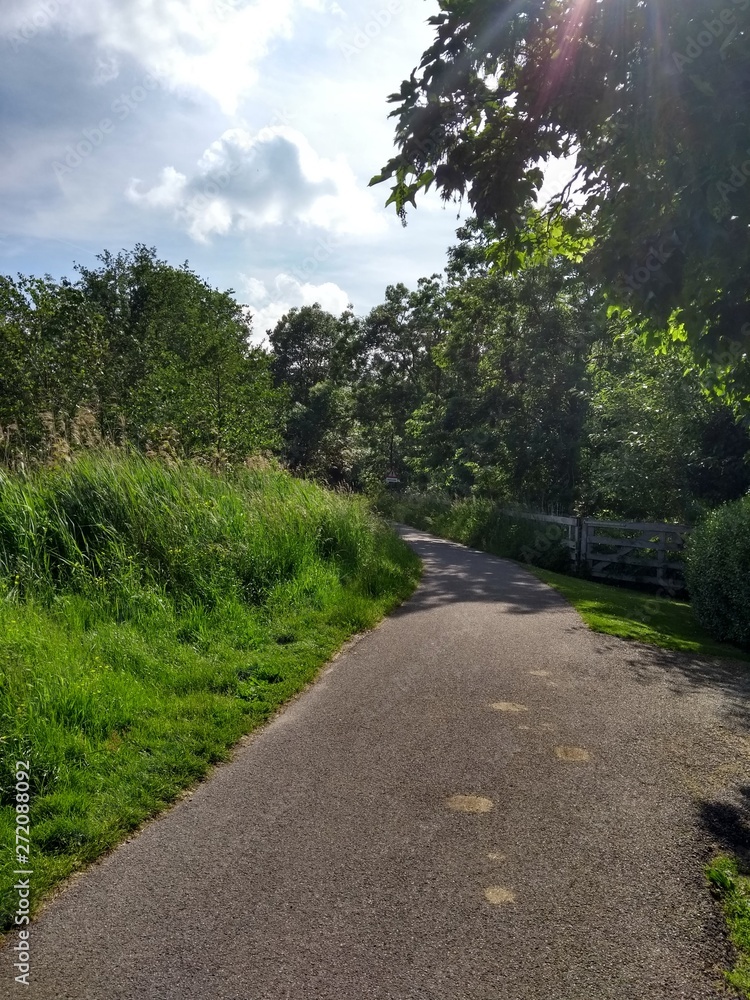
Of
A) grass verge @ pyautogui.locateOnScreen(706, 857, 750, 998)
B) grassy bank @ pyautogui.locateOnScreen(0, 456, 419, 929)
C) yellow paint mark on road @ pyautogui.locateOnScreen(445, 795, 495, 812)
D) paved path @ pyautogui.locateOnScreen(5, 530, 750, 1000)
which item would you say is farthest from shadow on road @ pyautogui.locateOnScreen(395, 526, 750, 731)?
yellow paint mark on road @ pyautogui.locateOnScreen(445, 795, 495, 812)

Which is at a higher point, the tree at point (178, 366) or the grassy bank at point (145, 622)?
the tree at point (178, 366)

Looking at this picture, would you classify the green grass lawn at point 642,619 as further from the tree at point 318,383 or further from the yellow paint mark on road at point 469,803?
the tree at point 318,383

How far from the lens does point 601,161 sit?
5.41m

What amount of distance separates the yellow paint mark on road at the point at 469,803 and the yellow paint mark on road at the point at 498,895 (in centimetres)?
72

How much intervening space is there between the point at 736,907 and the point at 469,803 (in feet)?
4.49

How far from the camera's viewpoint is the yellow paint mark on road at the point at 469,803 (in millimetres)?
3879

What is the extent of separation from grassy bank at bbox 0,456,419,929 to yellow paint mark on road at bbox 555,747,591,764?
6.93ft

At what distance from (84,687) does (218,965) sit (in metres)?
2.52

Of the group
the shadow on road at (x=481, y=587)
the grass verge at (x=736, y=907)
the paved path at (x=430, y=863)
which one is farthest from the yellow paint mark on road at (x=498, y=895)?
the shadow on road at (x=481, y=587)

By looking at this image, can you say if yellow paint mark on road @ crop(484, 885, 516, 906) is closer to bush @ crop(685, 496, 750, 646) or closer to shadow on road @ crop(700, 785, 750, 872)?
shadow on road @ crop(700, 785, 750, 872)

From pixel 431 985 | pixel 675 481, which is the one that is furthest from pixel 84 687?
pixel 675 481

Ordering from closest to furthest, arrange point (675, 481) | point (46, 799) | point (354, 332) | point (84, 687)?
point (46, 799), point (84, 687), point (675, 481), point (354, 332)

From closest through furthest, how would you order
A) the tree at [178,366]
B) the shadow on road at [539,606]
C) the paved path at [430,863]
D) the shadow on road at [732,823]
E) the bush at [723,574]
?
the paved path at [430,863]
the shadow on road at [732,823]
the shadow on road at [539,606]
the bush at [723,574]
the tree at [178,366]

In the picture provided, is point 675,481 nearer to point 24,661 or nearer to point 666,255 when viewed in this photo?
point 666,255
